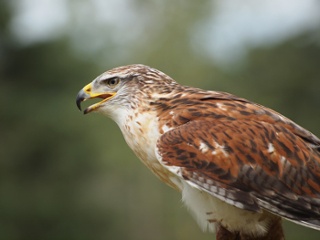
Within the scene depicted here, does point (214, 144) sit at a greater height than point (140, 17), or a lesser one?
greater

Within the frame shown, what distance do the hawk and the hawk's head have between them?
26 cm

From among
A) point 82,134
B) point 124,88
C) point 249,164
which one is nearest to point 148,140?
point 124,88

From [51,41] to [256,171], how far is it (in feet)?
62.5

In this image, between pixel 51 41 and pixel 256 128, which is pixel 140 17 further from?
pixel 256 128

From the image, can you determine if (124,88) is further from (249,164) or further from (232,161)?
(249,164)

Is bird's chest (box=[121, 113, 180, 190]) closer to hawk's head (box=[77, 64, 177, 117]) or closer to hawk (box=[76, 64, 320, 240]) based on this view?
hawk (box=[76, 64, 320, 240])

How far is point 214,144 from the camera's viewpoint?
22.0 feet

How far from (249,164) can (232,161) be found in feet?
0.46

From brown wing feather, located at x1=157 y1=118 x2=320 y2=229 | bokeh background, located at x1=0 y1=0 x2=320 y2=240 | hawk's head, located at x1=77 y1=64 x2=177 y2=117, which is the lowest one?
bokeh background, located at x1=0 y1=0 x2=320 y2=240

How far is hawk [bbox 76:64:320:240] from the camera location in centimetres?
656

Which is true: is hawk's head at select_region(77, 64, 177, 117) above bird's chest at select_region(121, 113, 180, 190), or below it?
above

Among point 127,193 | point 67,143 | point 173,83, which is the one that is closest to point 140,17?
point 127,193

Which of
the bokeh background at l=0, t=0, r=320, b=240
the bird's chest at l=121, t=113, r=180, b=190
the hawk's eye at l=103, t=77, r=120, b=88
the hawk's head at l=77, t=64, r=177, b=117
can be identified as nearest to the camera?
the bird's chest at l=121, t=113, r=180, b=190

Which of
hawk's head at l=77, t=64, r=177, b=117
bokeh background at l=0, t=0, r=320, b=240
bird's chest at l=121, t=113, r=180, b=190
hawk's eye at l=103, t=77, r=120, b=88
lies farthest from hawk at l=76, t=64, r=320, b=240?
bokeh background at l=0, t=0, r=320, b=240
